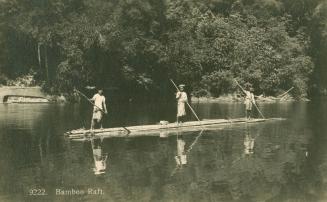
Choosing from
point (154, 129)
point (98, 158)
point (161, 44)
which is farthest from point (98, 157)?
point (161, 44)

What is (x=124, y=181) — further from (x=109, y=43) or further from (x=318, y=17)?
(x=318, y=17)

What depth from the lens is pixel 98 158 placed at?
18297mm

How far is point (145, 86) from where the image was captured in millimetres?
57500

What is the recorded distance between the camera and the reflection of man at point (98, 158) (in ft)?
53.1

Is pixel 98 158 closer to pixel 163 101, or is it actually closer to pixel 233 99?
pixel 163 101

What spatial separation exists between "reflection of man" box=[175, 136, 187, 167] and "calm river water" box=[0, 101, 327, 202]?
32 millimetres

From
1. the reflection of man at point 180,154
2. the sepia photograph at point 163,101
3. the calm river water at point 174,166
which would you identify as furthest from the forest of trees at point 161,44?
the reflection of man at point 180,154

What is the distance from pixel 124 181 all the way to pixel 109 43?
38294 millimetres

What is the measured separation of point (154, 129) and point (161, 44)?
30.0m

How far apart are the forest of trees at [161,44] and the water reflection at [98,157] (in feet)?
98.2

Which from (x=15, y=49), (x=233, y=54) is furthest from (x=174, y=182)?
(x=15, y=49)

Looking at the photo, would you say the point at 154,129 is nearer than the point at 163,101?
Yes

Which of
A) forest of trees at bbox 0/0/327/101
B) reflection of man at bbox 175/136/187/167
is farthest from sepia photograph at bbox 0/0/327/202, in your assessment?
forest of trees at bbox 0/0/327/101

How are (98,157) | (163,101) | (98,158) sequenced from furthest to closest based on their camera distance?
(163,101), (98,157), (98,158)
